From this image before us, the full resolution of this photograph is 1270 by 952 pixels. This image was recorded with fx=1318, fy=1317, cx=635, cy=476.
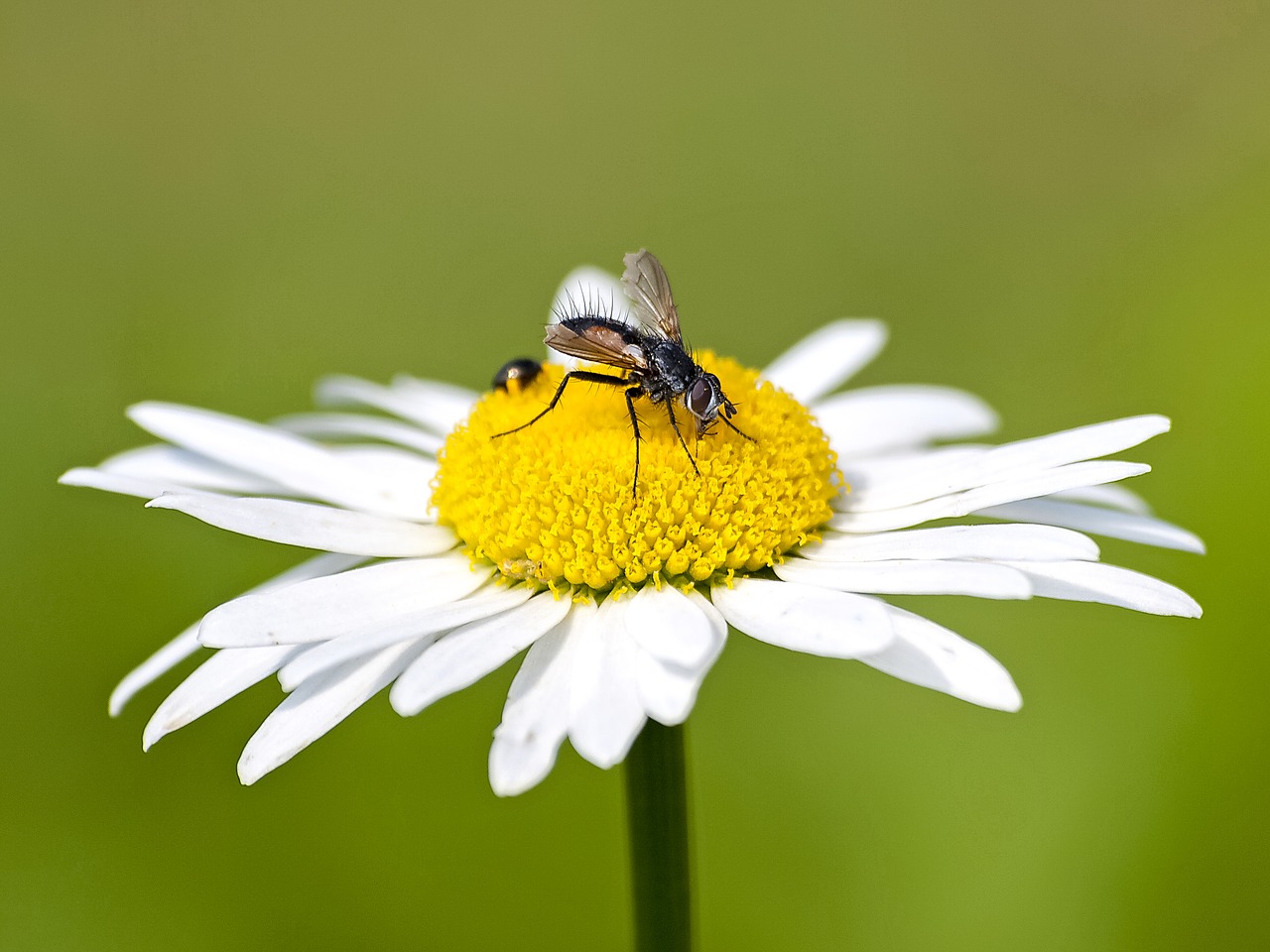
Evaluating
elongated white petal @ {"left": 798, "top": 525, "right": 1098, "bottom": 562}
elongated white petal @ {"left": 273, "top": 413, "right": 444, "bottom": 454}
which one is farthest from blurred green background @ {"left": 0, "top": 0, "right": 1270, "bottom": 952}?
elongated white petal @ {"left": 798, "top": 525, "right": 1098, "bottom": 562}

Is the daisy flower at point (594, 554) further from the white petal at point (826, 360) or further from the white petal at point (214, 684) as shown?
the white petal at point (826, 360)

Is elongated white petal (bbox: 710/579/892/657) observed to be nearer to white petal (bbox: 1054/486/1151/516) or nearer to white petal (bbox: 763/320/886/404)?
white petal (bbox: 1054/486/1151/516)

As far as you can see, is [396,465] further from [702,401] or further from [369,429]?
[702,401]

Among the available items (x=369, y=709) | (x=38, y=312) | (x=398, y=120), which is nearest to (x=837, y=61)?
(x=398, y=120)

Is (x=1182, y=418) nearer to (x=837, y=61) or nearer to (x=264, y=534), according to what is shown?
(x=264, y=534)

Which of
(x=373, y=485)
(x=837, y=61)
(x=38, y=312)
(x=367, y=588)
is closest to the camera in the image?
(x=367, y=588)

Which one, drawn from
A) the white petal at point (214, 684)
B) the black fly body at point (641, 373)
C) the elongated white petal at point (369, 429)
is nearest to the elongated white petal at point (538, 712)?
the black fly body at point (641, 373)
